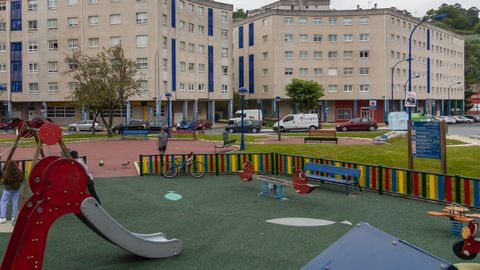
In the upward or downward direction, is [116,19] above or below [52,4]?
below

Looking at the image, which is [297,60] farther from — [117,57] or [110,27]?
[117,57]

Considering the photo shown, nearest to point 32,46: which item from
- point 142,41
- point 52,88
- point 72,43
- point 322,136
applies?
point 72,43

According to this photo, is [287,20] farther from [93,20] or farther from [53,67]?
[53,67]

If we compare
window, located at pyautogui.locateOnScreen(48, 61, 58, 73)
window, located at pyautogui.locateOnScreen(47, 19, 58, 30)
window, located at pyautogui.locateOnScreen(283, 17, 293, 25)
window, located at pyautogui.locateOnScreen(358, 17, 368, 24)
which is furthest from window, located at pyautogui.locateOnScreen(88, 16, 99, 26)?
window, located at pyautogui.locateOnScreen(358, 17, 368, 24)

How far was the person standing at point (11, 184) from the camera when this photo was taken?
33.6 ft

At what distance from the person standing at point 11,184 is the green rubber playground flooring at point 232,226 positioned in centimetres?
112

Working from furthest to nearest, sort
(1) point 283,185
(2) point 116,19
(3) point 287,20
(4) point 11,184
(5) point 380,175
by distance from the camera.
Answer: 1. (3) point 287,20
2. (2) point 116,19
3. (5) point 380,175
4. (1) point 283,185
5. (4) point 11,184

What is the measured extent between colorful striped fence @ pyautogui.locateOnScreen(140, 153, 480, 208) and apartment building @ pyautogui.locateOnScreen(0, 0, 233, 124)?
138 feet

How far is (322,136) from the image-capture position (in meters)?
34.6

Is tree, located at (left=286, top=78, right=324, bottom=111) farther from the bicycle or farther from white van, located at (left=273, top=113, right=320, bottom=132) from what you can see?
the bicycle

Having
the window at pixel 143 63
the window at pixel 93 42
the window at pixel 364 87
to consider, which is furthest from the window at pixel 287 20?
the window at pixel 93 42

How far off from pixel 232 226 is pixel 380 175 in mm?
5614

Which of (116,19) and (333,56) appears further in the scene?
(333,56)

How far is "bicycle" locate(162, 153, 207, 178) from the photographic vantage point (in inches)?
704
